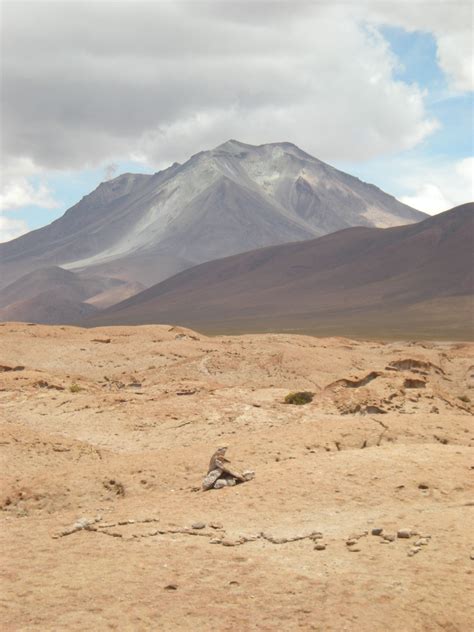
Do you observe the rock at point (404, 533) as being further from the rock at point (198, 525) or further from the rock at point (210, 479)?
the rock at point (210, 479)

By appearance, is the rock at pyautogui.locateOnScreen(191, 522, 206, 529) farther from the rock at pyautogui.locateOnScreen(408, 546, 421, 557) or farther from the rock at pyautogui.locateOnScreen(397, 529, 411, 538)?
the rock at pyautogui.locateOnScreen(408, 546, 421, 557)

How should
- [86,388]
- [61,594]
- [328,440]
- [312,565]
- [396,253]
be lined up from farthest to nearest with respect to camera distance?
[396,253], [86,388], [328,440], [312,565], [61,594]

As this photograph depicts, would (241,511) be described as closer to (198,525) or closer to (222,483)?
(198,525)

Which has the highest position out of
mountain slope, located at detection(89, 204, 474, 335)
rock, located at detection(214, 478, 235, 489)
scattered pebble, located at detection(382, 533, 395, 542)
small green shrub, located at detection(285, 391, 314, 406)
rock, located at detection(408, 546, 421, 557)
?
mountain slope, located at detection(89, 204, 474, 335)

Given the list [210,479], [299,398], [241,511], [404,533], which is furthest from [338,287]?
[404,533]

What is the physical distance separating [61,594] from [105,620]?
34.1 inches

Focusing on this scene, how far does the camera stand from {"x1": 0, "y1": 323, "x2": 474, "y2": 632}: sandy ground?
28.2ft

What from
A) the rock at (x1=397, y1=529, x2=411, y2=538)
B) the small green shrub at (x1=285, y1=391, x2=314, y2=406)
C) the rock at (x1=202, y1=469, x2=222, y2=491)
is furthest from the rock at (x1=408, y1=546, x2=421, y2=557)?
the small green shrub at (x1=285, y1=391, x2=314, y2=406)

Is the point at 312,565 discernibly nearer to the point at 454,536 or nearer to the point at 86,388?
the point at 454,536

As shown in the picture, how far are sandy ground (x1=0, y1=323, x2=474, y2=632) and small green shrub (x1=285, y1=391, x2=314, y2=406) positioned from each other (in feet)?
0.78

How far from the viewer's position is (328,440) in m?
14.9

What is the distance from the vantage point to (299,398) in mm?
19750

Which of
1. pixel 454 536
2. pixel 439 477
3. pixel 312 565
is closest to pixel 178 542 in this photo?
pixel 312 565

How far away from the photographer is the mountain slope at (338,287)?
10494 centimetres
